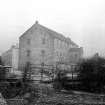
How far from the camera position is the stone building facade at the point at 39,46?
40875 millimetres

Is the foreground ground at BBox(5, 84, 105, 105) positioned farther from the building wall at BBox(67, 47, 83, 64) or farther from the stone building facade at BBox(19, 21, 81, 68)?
the building wall at BBox(67, 47, 83, 64)

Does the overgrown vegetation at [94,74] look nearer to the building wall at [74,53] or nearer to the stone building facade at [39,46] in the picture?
the stone building facade at [39,46]

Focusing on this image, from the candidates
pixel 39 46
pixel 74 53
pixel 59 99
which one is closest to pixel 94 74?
pixel 59 99

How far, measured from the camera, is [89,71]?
569 inches

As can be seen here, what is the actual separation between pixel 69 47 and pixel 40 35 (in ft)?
36.7

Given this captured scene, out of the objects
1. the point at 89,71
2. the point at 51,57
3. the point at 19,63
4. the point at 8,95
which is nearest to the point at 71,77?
the point at 89,71

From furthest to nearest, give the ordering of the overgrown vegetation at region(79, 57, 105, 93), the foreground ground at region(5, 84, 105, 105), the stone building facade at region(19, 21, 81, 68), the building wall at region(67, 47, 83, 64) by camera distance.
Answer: the building wall at region(67, 47, 83, 64)
the stone building facade at region(19, 21, 81, 68)
the overgrown vegetation at region(79, 57, 105, 93)
the foreground ground at region(5, 84, 105, 105)

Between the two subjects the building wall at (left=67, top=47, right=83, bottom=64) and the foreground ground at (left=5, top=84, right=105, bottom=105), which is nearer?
the foreground ground at (left=5, top=84, right=105, bottom=105)

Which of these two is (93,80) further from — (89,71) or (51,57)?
(51,57)

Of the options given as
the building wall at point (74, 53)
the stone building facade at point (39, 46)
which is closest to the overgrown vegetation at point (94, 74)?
the stone building facade at point (39, 46)

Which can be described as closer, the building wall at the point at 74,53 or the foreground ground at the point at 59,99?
the foreground ground at the point at 59,99

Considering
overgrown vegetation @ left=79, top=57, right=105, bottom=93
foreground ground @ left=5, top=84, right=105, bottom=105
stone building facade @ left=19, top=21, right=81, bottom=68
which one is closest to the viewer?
foreground ground @ left=5, top=84, right=105, bottom=105

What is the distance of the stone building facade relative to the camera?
4088cm

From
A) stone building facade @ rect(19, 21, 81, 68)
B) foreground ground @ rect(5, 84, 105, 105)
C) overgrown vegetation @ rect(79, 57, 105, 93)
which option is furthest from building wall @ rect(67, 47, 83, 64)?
foreground ground @ rect(5, 84, 105, 105)
